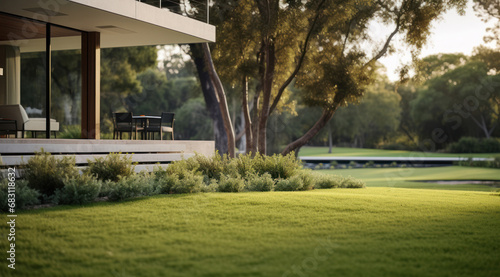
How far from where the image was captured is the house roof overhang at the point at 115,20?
10.8m

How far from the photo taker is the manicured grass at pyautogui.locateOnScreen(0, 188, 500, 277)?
201 inches

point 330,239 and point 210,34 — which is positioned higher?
point 210,34

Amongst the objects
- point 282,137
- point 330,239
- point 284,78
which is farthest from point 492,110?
point 330,239

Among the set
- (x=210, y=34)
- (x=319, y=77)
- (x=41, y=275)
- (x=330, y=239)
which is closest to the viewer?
(x=41, y=275)

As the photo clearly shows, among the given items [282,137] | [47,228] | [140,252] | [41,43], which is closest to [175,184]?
[47,228]

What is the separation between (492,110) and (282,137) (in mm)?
19829

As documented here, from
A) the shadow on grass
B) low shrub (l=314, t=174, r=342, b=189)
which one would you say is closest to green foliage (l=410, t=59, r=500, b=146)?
low shrub (l=314, t=174, r=342, b=189)

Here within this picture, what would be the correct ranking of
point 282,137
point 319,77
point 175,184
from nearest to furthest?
point 175,184 < point 319,77 < point 282,137

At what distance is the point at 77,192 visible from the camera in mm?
7941

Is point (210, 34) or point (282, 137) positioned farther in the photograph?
point (282, 137)

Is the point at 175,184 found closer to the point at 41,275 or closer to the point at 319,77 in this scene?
the point at 41,275

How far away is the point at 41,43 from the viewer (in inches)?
603

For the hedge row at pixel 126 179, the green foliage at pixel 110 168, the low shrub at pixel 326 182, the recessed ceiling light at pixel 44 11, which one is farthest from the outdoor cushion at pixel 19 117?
the low shrub at pixel 326 182

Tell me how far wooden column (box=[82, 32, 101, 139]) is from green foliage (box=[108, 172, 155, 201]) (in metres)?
4.81
